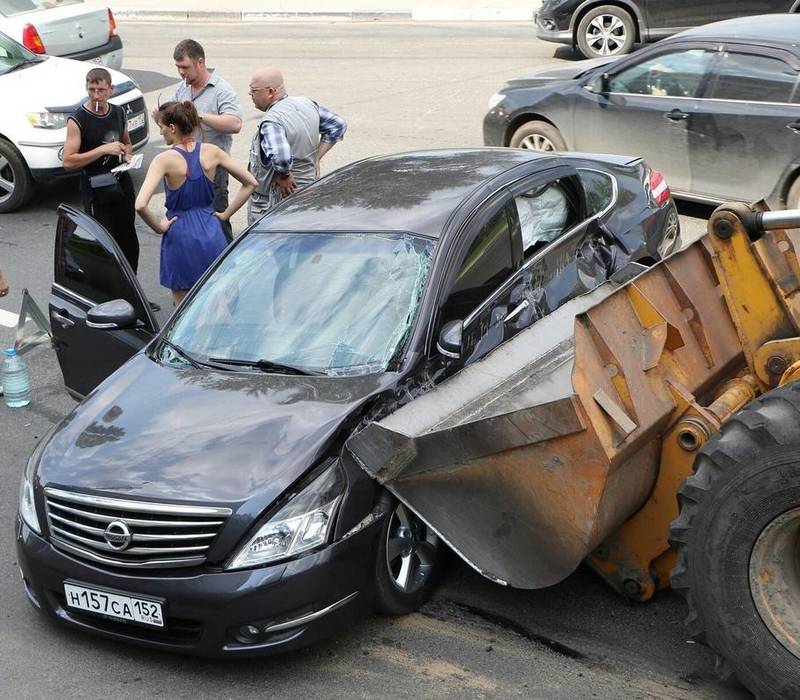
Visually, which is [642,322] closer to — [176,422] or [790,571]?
[790,571]

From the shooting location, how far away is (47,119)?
1138 centimetres

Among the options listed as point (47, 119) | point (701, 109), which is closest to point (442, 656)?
point (701, 109)

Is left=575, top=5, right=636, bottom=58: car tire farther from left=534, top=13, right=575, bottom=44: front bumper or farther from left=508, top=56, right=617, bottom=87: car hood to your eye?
left=508, top=56, right=617, bottom=87: car hood

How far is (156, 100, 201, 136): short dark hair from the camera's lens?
7.46 metres

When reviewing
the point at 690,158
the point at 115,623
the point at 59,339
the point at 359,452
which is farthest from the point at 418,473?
the point at 690,158

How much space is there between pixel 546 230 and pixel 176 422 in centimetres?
242

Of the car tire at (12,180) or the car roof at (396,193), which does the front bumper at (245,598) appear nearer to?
the car roof at (396,193)

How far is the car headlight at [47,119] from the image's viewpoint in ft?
37.3

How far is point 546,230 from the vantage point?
21.1ft

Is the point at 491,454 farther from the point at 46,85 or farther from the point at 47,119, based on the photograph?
the point at 46,85

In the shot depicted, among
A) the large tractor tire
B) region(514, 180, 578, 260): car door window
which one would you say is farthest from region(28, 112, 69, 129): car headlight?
the large tractor tire

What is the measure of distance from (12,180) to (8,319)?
3.07 m

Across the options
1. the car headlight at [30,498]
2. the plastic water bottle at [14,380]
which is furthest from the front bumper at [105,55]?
the car headlight at [30,498]

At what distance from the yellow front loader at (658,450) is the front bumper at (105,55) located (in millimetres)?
10485
